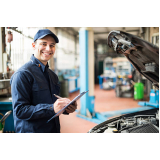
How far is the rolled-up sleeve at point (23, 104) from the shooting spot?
3.59ft

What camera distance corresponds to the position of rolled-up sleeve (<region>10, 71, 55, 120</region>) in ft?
3.59

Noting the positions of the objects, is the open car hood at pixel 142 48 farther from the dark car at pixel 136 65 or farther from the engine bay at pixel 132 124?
the engine bay at pixel 132 124

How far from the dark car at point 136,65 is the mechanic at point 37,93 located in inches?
18.3

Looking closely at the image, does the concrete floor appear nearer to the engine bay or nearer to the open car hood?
the engine bay

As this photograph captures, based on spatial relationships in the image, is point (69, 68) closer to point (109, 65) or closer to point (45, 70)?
point (109, 65)

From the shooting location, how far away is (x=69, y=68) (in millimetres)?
7191

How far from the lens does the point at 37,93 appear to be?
122cm

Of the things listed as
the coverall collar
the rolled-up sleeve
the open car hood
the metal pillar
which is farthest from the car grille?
the metal pillar

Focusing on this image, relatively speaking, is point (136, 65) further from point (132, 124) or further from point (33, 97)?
point (33, 97)

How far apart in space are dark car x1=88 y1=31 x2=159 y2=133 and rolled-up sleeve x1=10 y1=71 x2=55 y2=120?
528 millimetres

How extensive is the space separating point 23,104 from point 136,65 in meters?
0.95

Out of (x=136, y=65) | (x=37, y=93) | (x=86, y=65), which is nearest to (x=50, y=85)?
(x=37, y=93)

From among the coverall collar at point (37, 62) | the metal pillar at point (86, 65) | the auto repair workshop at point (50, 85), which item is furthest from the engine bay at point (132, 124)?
the metal pillar at point (86, 65)

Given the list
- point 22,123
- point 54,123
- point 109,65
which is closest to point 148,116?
point 54,123
